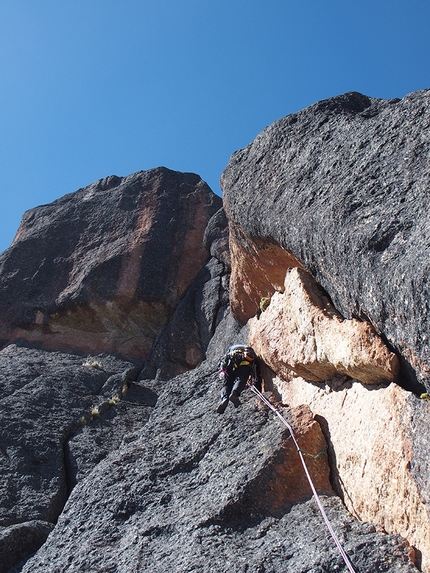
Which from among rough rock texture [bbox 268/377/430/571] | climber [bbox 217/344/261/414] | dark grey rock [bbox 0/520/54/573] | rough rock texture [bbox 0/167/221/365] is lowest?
rough rock texture [bbox 268/377/430/571]

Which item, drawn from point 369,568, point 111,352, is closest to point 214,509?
point 369,568

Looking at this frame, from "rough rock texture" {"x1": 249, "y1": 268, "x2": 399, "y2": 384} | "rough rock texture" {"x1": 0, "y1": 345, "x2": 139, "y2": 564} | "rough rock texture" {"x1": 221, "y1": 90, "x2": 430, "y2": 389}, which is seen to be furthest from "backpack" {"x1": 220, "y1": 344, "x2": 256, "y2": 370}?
"rough rock texture" {"x1": 0, "y1": 345, "x2": 139, "y2": 564}

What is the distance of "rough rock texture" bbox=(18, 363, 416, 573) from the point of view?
596cm

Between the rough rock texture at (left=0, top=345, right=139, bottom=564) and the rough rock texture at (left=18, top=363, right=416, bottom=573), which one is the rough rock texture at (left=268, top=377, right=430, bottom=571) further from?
the rough rock texture at (left=0, top=345, right=139, bottom=564)

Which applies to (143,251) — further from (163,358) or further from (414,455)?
(414,455)

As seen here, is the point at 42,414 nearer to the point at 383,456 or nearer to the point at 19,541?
the point at 19,541

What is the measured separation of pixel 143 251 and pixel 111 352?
3223 millimetres

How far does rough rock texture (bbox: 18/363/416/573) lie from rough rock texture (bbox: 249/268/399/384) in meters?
0.71

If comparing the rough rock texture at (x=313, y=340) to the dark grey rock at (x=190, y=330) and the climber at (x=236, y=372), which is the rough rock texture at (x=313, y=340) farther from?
the dark grey rock at (x=190, y=330)

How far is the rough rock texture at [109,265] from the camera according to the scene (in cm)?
1778

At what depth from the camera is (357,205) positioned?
267 inches

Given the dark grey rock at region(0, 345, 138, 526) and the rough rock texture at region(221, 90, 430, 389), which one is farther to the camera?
the dark grey rock at region(0, 345, 138, 526)

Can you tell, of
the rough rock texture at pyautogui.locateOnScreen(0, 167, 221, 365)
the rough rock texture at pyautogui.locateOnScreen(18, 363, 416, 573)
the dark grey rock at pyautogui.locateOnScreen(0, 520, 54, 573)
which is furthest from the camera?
the rough rock texture at pyautogui.locateOnScreen(0, 167, 221, 365)

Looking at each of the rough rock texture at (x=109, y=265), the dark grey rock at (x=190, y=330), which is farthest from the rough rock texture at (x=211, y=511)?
the rough rock texture at (x=109, y=265)
